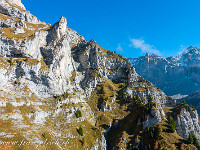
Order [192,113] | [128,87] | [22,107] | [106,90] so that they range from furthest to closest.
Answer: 1. [128,87]
2. [106,90]
3. [192,113]
4. [22,107]

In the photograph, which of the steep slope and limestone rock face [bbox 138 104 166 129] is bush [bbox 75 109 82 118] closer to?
the steep slope

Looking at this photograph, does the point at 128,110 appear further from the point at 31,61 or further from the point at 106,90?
the point at 31,61

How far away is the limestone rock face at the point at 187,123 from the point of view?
115 m

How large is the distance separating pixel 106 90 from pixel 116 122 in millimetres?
47520

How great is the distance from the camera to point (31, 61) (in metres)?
113

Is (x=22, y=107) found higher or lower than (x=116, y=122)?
higher

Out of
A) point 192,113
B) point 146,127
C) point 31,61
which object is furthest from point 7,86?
point 192,113

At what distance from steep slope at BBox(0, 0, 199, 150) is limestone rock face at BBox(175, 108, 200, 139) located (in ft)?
7.33

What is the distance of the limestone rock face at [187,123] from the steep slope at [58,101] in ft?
7.33

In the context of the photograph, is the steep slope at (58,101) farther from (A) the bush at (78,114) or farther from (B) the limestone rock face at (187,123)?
(B) the limestone rock face at (187,123)

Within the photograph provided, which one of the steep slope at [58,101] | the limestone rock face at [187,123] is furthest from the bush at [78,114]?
the limestone rock face at [187,123]

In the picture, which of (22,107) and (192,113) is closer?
(22,107)

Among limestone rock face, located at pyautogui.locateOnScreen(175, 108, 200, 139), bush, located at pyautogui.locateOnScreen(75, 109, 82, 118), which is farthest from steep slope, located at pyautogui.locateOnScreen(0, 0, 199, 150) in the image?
limestone rock face, located at pyautogui.locateOnScreen(175, 108, 200, 139)

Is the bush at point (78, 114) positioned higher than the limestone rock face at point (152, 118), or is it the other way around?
the bush at point (78, 114)
